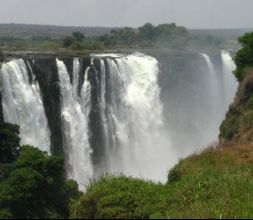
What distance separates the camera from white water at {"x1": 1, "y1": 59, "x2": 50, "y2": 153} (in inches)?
979

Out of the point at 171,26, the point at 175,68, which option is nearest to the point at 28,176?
the point at 175,68

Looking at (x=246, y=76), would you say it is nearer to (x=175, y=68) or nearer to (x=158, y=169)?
(x=158, y=169)

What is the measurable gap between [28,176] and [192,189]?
8.73 metres

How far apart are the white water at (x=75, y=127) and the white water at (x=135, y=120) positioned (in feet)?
5.62

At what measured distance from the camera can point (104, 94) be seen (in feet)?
98.0

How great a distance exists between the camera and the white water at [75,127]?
89.7ft

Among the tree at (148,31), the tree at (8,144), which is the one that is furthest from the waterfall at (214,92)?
the tree at (148,31)

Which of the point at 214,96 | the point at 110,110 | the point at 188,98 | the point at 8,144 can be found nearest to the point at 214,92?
the point at 214,96

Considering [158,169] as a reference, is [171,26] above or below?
above

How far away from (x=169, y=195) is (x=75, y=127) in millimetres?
18653

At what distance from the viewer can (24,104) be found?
84.1 ft

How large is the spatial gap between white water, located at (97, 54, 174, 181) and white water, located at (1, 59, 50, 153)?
14.3 ft

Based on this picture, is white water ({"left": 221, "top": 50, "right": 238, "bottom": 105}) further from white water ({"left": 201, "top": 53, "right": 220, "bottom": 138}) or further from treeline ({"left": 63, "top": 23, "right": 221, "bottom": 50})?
treeline ({"left": 63, "top": 23, "right": 221, "bottom": 50})

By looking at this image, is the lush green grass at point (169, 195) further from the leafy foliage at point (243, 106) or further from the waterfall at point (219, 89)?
the waterfall at point (219, 89)
